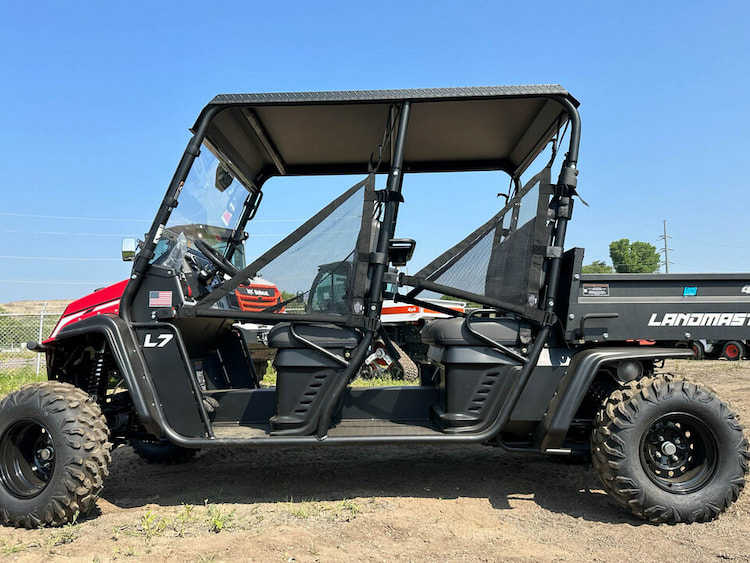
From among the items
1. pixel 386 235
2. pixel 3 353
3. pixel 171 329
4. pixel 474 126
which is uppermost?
pixel 474 126

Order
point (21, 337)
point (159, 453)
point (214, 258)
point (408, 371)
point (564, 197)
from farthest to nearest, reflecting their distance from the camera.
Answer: point (21, 337)
point (408, 371)
point (159, 453)
point (214, 258)
point (564, 197)

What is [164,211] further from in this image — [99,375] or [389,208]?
[389,208]

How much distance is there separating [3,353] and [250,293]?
9467mm

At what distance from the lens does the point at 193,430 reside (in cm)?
356

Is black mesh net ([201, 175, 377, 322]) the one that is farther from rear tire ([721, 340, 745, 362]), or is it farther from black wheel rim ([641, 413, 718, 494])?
rear tire ([721, 340, 745, 362])

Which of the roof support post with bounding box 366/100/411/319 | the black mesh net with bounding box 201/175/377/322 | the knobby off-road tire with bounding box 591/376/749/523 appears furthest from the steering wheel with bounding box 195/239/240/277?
the knobby off-road tire with bounding box 591/376/749/523

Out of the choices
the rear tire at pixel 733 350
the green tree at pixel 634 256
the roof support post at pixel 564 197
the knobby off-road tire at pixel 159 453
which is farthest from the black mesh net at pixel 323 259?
the green tree at pixel 634 256

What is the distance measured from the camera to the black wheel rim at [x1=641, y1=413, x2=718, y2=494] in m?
3.35

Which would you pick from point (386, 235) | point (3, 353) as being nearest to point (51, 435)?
point (386, 235)

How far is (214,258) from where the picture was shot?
4137mm

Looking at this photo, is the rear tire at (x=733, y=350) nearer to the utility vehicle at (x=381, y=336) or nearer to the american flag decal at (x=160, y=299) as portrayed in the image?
the utility vehicle at (x=381, y=336)

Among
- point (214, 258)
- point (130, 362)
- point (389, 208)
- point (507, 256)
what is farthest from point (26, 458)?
point (507, 256)

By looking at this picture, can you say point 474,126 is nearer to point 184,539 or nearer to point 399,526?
point 399,526

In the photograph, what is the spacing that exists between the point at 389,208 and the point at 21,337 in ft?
37.9
